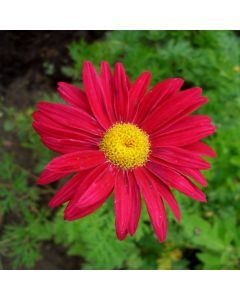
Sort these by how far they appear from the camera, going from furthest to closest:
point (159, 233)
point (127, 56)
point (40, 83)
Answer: point (40, 83) → point (127, 56) → point (159, 233)

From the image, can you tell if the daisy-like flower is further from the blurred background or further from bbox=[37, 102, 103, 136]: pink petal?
the blurred background

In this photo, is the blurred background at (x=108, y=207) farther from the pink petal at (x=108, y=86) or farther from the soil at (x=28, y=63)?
the pink petal at (x=108, y=86)

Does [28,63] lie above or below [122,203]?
above

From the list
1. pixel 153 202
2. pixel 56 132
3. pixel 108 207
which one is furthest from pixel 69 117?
pixel 108 207

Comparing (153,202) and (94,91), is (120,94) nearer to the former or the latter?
(94,91)

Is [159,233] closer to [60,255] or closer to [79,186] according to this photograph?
[79,186]

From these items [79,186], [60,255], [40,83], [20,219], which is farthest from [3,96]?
[79,186]
